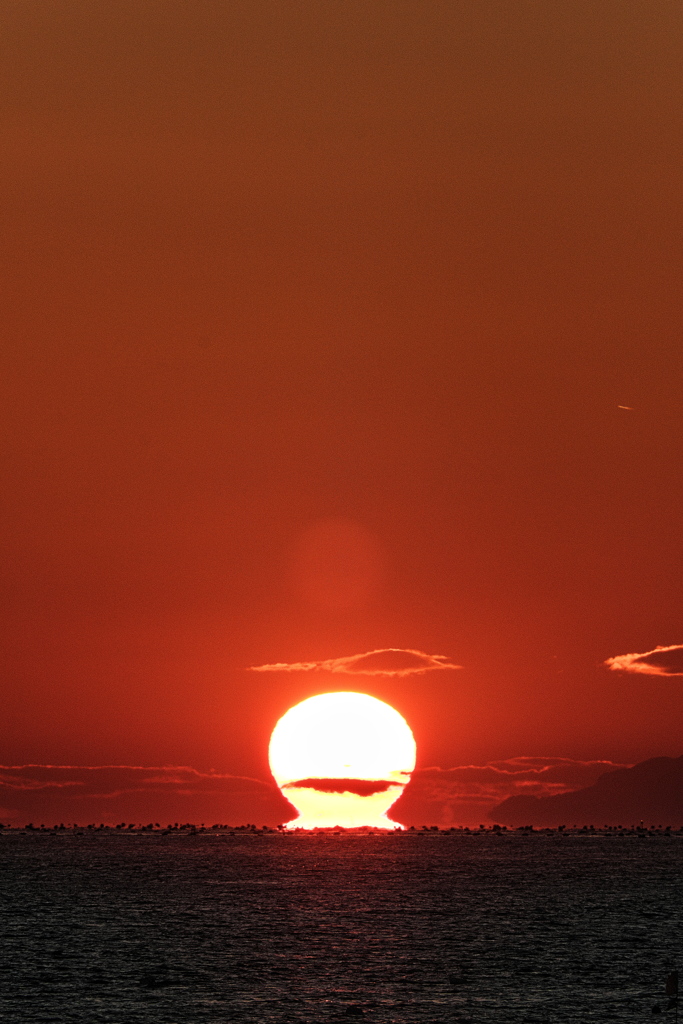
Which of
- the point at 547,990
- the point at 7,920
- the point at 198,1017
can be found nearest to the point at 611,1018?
the point at 547,990

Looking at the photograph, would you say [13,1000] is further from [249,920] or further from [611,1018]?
[249,920]

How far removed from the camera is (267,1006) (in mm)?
86500

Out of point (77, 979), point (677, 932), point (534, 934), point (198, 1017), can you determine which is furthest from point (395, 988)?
point (677, 932)

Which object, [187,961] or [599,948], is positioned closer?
[187,961]

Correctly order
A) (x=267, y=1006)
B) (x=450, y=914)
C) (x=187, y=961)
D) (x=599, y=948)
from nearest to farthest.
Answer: (x=267, y=1006), (x=187, y=961), (x=599, y=948), (x=450, y=914)

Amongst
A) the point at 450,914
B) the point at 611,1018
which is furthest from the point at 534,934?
the point at 611,1018

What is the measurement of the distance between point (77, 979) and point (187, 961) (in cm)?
1393

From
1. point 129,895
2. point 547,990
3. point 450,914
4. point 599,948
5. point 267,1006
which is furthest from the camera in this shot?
point 129,895

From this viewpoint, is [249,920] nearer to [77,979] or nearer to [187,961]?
[187,961]

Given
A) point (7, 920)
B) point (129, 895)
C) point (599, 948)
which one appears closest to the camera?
point (599, 948)

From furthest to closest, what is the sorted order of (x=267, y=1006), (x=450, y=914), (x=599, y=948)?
1. (x=450, y=914)
2. (x=599, y=948)
3. (x=267, y=1006)

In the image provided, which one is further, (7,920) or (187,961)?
(7,920)

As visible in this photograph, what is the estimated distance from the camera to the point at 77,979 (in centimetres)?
9775

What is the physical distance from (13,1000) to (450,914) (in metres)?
78.9
